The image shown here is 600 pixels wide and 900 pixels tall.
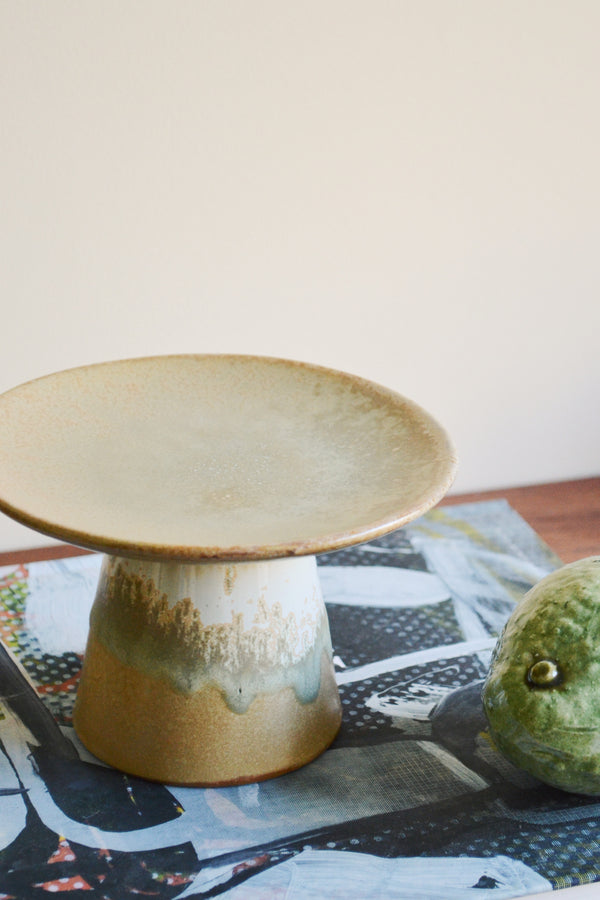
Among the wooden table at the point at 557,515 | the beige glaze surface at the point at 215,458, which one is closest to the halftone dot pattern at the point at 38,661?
the wooden table at the point at 557,515

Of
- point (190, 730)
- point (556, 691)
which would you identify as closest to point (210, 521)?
point (190, 730)

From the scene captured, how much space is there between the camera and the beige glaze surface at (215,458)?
103 cm

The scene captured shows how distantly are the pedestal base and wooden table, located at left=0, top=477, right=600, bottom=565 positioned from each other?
672mm

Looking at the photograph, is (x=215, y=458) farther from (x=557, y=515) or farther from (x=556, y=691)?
(x=557, y=515)

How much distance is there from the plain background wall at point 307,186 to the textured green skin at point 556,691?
89 cm

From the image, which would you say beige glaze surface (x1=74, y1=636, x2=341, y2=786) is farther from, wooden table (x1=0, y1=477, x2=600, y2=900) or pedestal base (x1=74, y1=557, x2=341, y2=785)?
wooden table (x1=0, y1=477, x2=600, y2=900)

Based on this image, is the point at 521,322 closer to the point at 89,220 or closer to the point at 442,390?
the point at 442,390

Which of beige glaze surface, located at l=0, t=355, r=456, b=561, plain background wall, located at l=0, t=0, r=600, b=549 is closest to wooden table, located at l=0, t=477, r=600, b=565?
plain background wall, located at l=0, t=0, r=600, b=549

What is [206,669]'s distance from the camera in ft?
3.92

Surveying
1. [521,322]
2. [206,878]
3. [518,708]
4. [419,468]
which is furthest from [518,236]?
[206,878]

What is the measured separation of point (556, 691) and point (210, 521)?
0.40 metres

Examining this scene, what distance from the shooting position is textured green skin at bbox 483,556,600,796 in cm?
110

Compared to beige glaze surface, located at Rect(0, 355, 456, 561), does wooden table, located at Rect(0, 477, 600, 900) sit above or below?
below

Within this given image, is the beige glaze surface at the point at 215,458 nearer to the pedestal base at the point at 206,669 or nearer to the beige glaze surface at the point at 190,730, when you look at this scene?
the pedestal base at the point at 206,669
